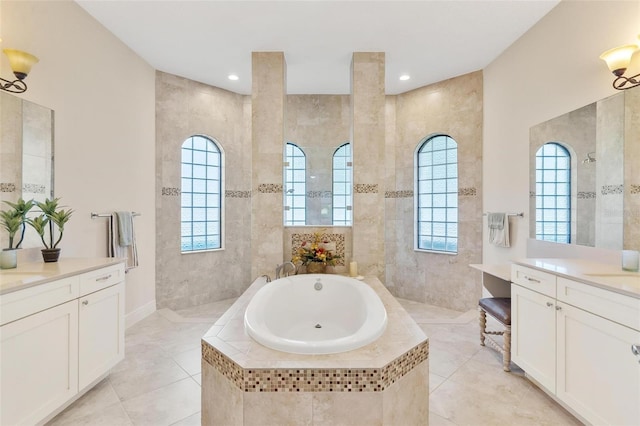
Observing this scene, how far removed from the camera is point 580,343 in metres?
1.56

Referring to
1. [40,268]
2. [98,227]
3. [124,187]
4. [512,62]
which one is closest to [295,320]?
[40,268]

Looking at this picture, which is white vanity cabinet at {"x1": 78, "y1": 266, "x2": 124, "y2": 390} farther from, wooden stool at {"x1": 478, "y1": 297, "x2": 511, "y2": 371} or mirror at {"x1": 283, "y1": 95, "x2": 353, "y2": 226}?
wooden stool at {"x1": 478, "y1": 297, "x2": 511, "y2": 371}

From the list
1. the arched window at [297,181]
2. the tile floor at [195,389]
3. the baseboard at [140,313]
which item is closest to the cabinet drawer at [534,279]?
the tile floor at [195,389]

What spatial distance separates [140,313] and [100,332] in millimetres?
1425

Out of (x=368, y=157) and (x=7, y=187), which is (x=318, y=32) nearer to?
(x=368, y=157)

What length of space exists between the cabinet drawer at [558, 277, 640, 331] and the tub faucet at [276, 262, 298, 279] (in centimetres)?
210

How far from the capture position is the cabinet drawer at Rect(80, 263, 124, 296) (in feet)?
5.86

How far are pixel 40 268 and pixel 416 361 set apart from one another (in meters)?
2.26

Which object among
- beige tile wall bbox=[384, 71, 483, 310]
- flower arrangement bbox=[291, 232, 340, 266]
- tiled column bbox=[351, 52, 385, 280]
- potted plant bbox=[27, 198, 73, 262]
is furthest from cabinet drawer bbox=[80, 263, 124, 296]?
beige tile wall bbox=[384, 71, 483, 310]

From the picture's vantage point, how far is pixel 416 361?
1.41m

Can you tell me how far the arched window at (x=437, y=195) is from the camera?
3.77 m

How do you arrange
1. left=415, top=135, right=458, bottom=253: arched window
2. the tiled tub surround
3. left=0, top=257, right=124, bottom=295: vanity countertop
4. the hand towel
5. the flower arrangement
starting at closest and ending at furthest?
the tiled tub surround → left=0, top=257, right=124, bottom=295: vanity countertop → the hand towel → the flower arrangement → left=415, top=135, right=458, bottom=253: arched window

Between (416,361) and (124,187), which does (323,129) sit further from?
(416,361)

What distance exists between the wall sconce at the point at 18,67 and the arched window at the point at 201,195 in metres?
1.85
